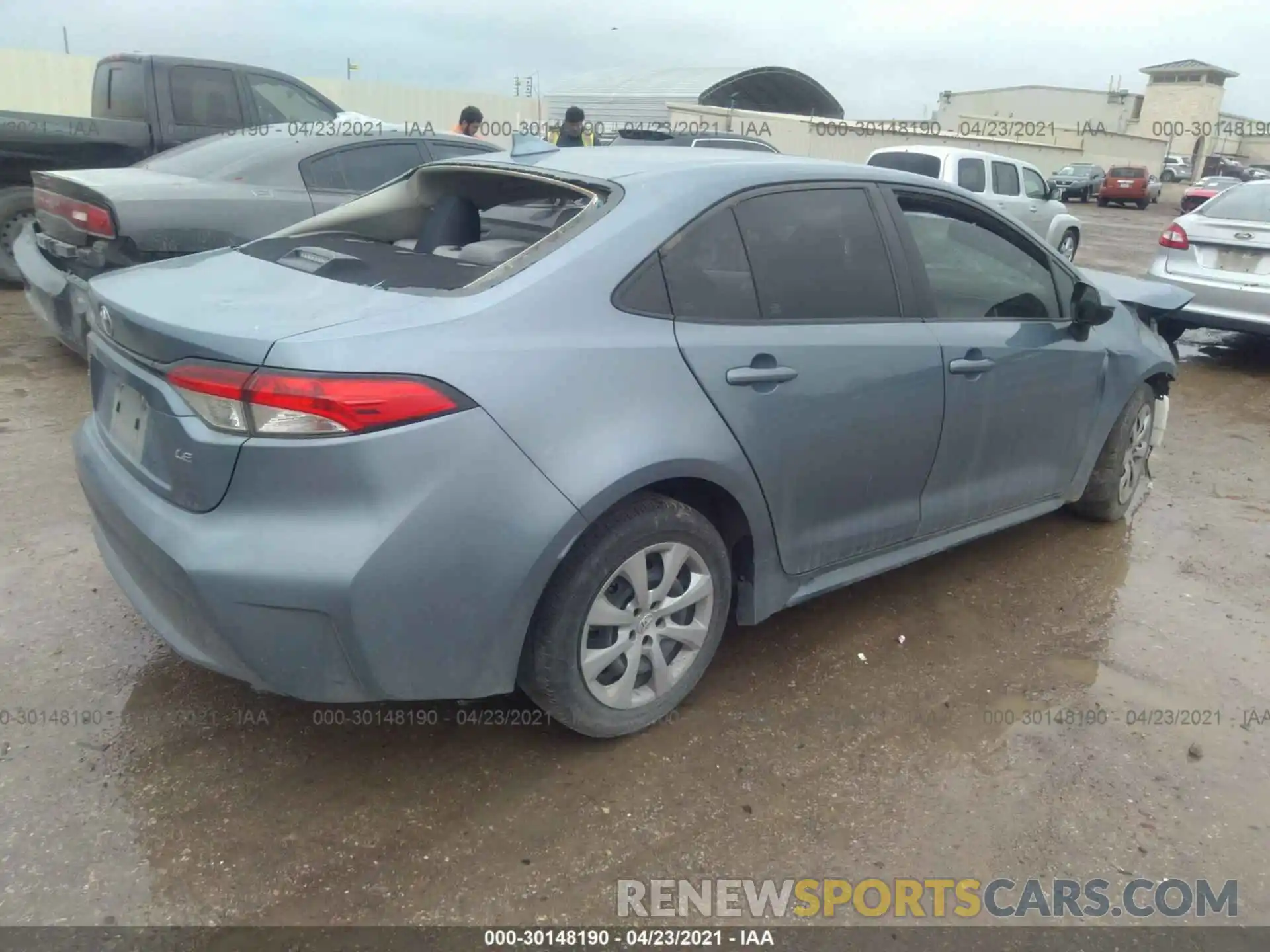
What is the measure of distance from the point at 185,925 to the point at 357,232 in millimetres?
2086

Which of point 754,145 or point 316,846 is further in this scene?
point 754,145

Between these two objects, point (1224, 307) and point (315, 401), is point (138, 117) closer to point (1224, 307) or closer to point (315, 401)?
point (315, 401)

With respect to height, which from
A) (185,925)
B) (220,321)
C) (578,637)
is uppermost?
(220,321)

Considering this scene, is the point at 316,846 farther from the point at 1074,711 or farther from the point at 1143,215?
the point at 1143,215

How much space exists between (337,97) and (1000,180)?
1671cm

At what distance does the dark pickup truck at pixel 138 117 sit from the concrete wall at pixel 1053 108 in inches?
A: 2560

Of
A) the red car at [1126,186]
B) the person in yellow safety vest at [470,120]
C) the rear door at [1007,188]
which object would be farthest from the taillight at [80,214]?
the red car at [1126,186]

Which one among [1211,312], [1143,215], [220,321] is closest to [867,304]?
[220,321]

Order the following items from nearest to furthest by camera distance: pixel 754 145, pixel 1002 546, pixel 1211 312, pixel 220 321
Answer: pixel 220 321 < pixel 1002 546 < pixel 1211 312 < pixel 754 145

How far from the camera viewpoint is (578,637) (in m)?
2.44

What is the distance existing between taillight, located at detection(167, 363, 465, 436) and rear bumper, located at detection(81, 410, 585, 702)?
4cm

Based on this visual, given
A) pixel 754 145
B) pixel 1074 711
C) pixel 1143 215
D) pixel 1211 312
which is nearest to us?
pixel 1074 711

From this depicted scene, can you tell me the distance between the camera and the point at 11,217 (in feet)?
24.4

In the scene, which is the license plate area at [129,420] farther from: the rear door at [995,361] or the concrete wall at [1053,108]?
the concrete wall at [1053,108]
